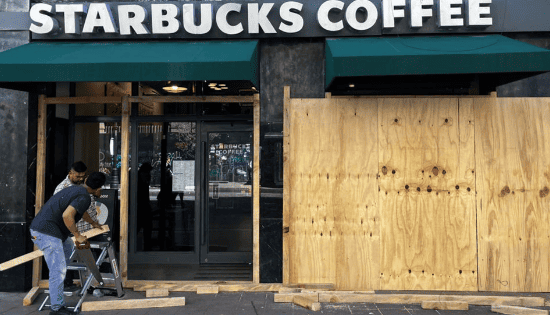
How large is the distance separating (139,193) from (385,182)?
4.66m

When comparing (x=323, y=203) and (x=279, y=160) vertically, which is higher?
(x=279, y=160)

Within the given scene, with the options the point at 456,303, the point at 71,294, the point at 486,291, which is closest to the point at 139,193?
the point at 71,294

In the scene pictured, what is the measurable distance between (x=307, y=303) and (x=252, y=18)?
430 cm

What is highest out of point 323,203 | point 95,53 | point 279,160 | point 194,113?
point 95,53

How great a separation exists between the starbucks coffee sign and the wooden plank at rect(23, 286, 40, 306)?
3.96 m

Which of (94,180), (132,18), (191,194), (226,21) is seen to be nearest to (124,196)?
(94,180)

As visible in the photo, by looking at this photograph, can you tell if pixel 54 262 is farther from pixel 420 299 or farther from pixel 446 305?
pixel 446 305

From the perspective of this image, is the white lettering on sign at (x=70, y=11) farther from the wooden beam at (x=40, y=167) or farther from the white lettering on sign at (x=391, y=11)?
the white lettering on sign at (x=391, y=11)

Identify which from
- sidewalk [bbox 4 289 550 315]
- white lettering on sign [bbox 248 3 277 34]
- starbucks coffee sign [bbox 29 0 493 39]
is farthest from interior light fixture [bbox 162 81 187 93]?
sidewalk [bbox 4 289 550 315]

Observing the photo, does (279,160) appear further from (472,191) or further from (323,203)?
(472,191)

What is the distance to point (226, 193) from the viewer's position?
305 inches

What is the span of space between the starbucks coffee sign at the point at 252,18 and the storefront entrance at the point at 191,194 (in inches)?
73.7

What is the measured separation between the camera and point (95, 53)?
5871 millimetres

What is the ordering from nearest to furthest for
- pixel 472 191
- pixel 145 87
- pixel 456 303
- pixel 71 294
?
pixel 456 303 < pixel 71 294 < pixel 472 191 < pixel 145 87
